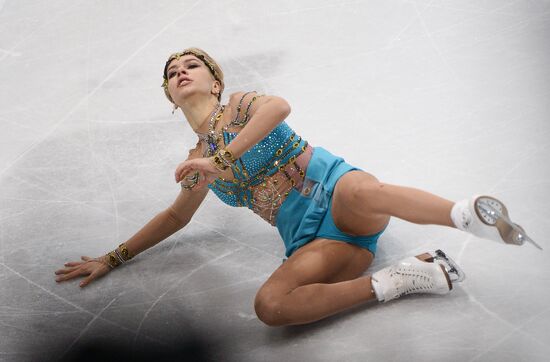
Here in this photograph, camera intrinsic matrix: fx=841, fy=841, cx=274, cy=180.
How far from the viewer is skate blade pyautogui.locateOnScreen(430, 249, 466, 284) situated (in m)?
3.16

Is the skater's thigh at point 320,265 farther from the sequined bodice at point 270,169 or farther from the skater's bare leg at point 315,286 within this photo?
the sequined bodice at point 270,169

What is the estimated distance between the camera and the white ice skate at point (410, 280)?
3.09 meters

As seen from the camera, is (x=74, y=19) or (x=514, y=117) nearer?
(x=514, y=117)

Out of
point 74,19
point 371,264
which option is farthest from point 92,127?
point 371,264

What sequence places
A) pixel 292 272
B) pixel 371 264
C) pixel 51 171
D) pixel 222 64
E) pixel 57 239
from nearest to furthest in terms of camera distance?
pixel 292 272 < pixel 371 264 < pixel 57 239 < pixel 51 171 < pixel 222 64

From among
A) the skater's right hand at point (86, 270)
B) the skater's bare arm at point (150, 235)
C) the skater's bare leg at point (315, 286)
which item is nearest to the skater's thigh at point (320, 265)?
the skater's bare leg at point (315, 286)

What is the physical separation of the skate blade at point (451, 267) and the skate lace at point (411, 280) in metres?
0.11

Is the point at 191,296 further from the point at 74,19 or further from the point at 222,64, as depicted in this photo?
the point at 74,19

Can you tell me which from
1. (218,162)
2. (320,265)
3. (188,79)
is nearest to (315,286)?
(320,265)

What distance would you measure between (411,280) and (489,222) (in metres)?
0.48

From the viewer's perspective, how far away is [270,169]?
3.30 meters

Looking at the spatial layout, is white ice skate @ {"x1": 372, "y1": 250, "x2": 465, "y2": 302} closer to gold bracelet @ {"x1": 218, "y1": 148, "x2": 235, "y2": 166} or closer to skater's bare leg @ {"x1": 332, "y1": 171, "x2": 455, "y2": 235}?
Result: skater's bare leg @ {"x1": 332, "y1": 171, "x2": 455, "y2": 235}

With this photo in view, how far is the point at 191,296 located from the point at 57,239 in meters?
0.84

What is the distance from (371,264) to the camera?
336 cm
